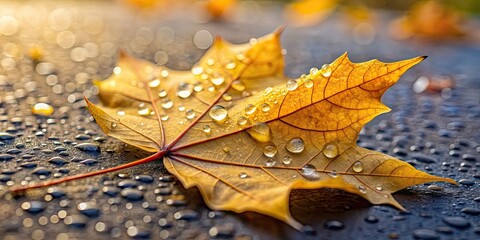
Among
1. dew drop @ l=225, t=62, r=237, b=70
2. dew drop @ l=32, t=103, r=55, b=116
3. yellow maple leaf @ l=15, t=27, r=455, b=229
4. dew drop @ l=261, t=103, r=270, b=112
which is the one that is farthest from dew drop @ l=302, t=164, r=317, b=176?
dew drop @ l=32, t=103, r=55, b=116

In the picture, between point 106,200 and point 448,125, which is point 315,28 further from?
point 106,200

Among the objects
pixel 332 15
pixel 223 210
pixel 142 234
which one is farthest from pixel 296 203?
pixel 332 15

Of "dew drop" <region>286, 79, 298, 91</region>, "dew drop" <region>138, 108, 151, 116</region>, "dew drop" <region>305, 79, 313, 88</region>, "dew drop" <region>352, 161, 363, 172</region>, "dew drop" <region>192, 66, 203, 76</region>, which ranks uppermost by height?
"dew drop" <region>305, 79, 313, 88</region>

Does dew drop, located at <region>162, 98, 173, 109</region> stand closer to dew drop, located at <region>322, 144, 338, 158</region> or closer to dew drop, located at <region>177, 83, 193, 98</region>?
dew drop, located at <region>177, 83, 193, 98</region>

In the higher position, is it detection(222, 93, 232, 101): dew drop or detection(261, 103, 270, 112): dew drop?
detection(261, 103, 270, 112): dew drop

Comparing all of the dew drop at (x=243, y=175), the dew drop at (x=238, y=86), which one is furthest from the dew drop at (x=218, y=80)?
the dew drop at (x=243, y=175)

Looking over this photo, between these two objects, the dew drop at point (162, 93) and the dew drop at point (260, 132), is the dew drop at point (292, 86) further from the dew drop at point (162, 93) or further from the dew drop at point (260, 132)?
the dew drop at point (162, 93)
